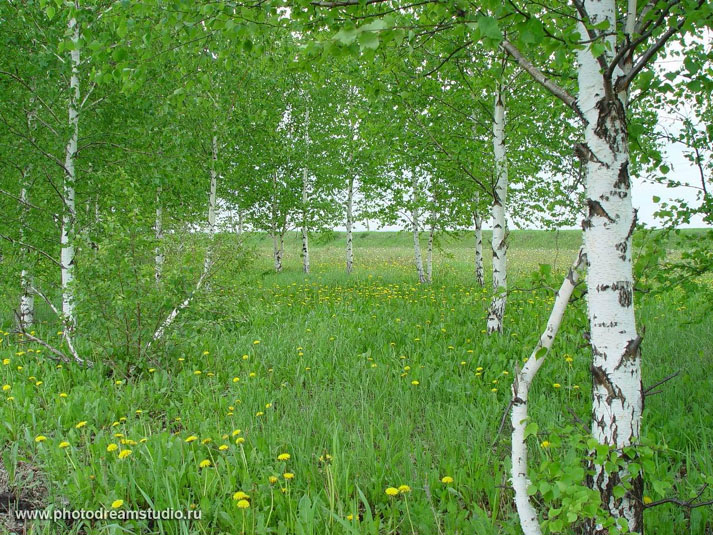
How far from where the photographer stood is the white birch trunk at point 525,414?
7.06 ft

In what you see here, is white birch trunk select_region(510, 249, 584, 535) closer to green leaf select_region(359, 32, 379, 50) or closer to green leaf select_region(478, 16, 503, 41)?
green leaf select_region(478, 16, 503, 41)

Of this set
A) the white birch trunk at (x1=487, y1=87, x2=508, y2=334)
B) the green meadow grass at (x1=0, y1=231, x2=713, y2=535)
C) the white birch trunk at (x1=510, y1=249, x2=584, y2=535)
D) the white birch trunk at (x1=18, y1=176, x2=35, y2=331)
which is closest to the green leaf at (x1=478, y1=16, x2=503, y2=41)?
the white birch trunk at (x1=510, y1=249, x2=584, y2=535)

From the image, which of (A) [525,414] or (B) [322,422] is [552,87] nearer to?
→ (A) [525,414]

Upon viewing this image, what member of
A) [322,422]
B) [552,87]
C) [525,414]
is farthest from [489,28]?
[322,422]

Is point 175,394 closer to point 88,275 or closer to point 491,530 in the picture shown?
point 88,275

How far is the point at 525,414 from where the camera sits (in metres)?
2.22

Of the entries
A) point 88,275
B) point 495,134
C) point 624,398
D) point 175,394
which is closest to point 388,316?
point 495,134

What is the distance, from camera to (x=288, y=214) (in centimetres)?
1794

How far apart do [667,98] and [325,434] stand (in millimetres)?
5461

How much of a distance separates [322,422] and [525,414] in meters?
2.24

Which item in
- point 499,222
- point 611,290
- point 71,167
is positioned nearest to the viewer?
point 611,290

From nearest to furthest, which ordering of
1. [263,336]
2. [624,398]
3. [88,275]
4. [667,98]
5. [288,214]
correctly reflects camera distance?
[624,398], [88,275], [667,98], [263,336], [288,214]

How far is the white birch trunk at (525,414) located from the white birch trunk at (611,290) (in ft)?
0.49

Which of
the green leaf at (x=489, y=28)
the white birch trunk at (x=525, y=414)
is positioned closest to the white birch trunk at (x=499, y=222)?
the white birch trunk at (x=525, y=414)
